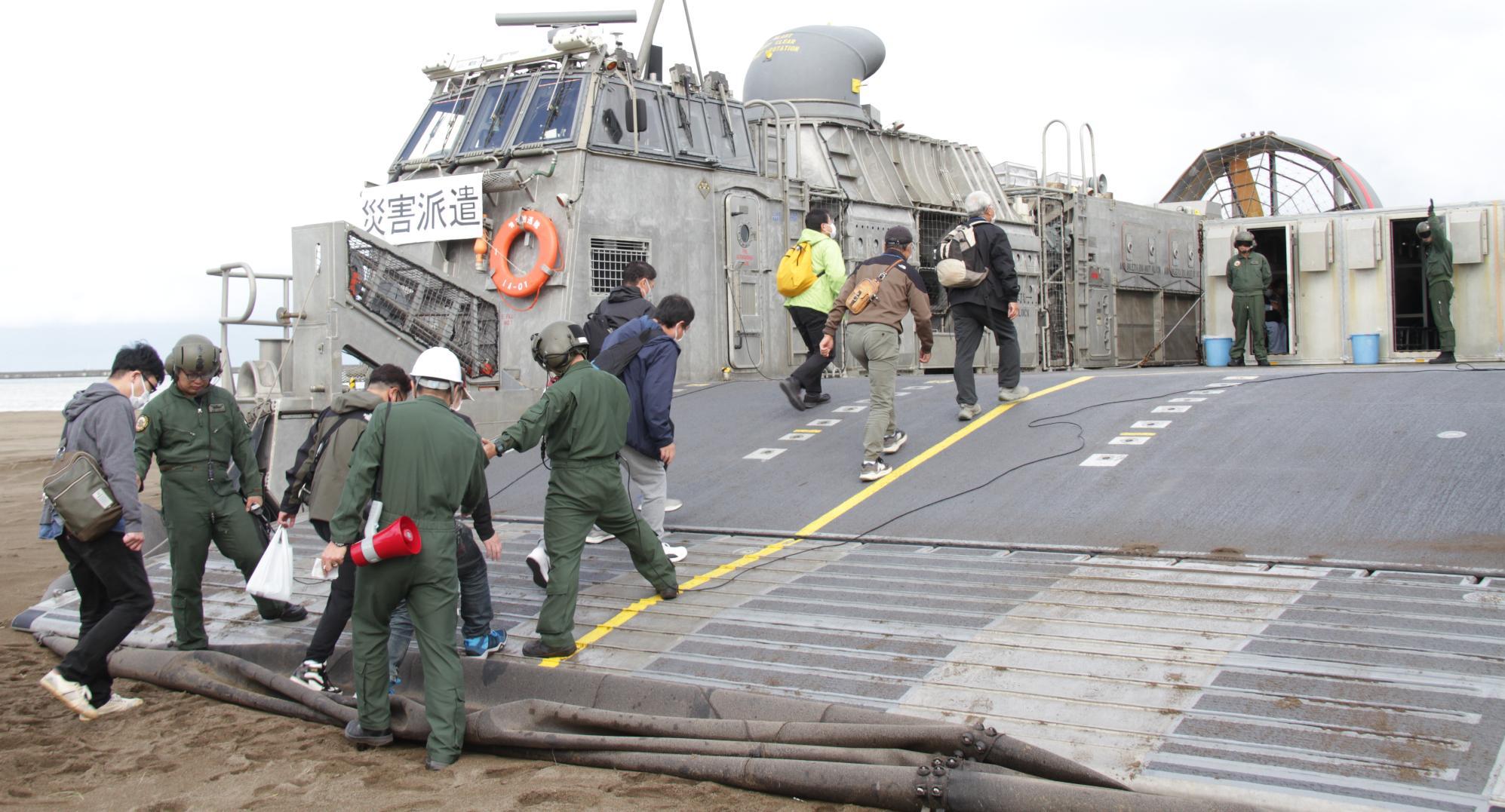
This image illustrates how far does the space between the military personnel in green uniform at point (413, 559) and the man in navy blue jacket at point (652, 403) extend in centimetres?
196

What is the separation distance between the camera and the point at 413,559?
5.04 metres

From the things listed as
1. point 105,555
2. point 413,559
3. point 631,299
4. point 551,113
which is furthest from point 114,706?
point 551,113

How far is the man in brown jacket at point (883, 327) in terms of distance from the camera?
8828 millimetres

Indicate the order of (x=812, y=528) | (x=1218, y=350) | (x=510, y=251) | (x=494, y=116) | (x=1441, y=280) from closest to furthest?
(x=812, y=528)
(x=510, y=251)
(x=494, y=116)
(x=1441, y=280)
(x=1218, y=350)

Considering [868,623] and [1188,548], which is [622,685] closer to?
[868,623]

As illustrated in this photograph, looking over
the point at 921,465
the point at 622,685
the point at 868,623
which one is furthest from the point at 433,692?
the point at 921,465

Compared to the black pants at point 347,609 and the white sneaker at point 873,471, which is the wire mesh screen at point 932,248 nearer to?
the white sneaker at point 873,471

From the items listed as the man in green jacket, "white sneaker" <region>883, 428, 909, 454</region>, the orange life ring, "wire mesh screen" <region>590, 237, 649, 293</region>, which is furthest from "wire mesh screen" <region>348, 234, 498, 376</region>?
"white sneaker" <region>883, 428, 909, 454</region>

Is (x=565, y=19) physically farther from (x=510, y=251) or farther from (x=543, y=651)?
(x=543, y=651)

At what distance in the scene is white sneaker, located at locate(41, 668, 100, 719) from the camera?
18.9 ft

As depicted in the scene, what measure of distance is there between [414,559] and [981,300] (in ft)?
20.2

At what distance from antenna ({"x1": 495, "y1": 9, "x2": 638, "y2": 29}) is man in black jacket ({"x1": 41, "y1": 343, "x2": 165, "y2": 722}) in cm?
917

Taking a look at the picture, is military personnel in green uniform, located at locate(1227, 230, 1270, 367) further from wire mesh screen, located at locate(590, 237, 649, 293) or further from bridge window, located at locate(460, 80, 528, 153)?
bridge window, located at locate(460, 80, 528, 153)

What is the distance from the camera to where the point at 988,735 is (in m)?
4.07
